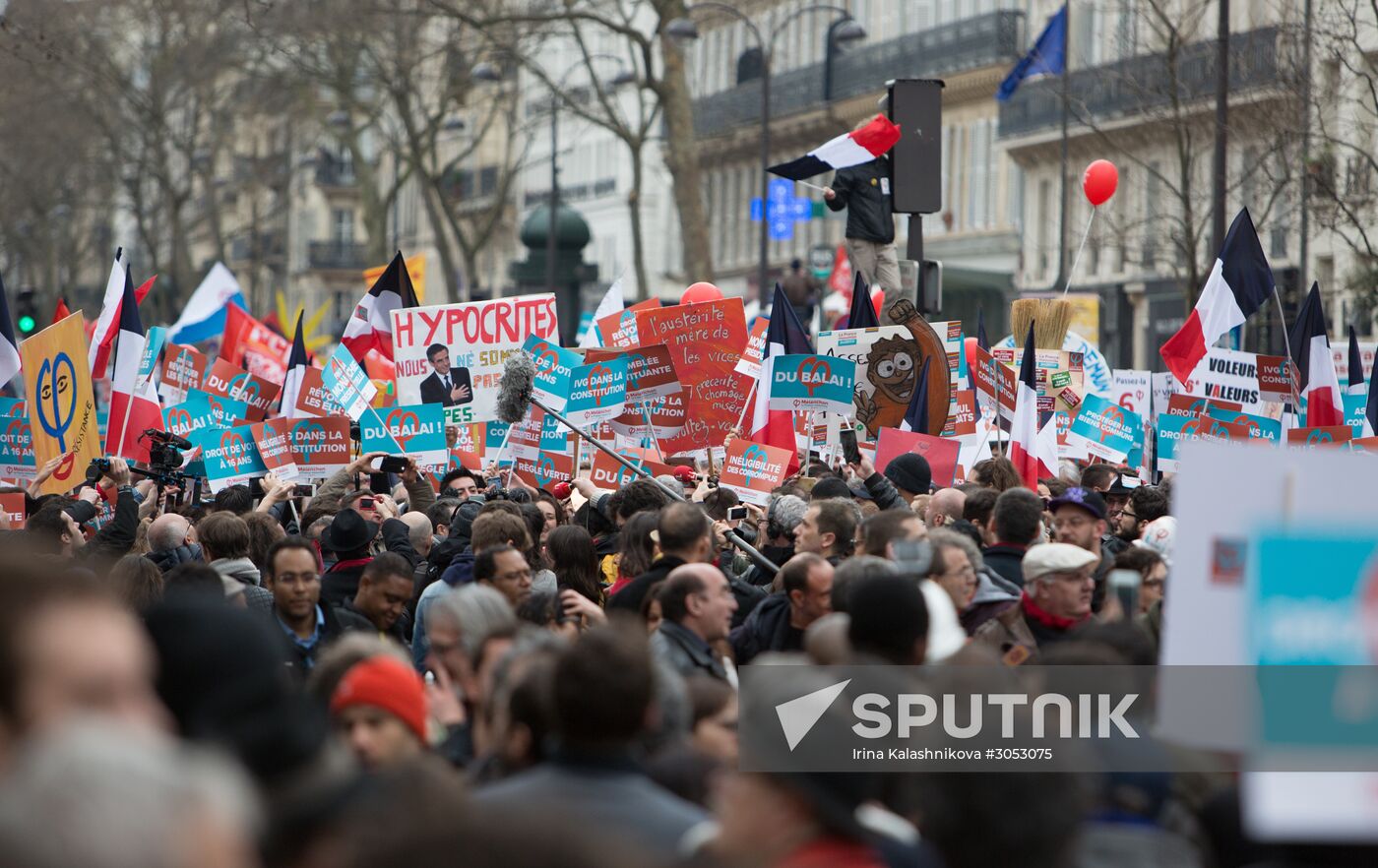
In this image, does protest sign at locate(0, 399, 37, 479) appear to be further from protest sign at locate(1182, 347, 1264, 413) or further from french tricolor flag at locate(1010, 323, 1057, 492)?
protest sign at locate(1182, 347, 1264, 413)

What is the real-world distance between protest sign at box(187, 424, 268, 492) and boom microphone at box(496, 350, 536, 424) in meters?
1.88

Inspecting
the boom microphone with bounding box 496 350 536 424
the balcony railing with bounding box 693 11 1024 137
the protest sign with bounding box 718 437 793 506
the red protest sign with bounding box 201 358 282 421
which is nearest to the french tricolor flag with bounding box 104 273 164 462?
the red protest sign with bounding box 201 358 282 421

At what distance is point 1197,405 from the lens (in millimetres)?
13445

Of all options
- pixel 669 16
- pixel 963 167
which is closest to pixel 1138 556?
pixel 669 16

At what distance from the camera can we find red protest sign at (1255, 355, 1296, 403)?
13.6 metres

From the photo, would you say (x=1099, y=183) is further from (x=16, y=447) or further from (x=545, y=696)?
(x=545, y=696)

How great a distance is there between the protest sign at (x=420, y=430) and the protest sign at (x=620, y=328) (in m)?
2.25

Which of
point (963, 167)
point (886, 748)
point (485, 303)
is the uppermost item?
point (963, 167)

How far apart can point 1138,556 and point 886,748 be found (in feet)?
9.90

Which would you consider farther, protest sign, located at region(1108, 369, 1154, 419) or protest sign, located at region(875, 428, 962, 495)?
protest sign, located at region(1108, 369, 1154, 419)

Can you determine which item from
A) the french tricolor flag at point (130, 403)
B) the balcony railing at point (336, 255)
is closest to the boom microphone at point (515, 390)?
the french tricolor flag at point (130, 403)

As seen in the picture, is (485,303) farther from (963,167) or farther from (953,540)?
(963,167)

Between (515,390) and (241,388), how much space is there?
459cm

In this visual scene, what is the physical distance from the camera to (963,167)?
1858 inches
